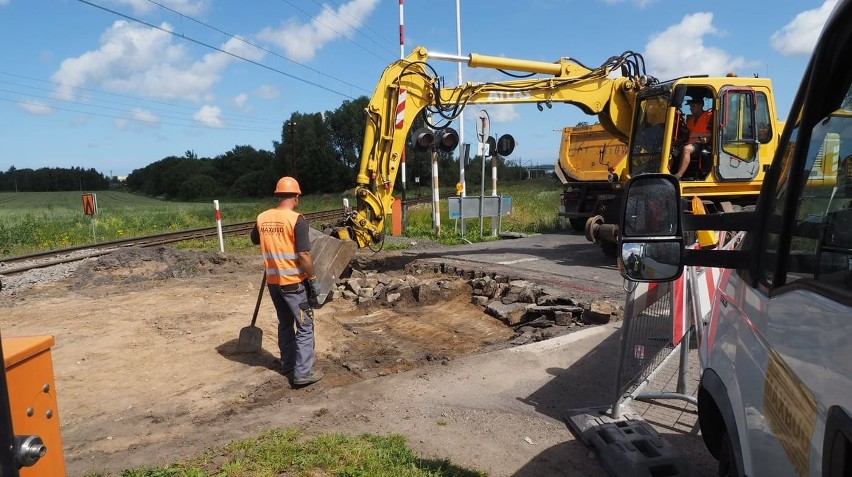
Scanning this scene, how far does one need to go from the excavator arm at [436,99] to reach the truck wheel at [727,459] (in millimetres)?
7372

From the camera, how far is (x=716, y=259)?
7.18ft

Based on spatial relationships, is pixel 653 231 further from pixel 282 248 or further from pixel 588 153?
pixel 588 153

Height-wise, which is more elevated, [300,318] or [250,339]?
[300,318]

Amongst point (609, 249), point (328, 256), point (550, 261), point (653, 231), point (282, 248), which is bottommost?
point (550, 261)

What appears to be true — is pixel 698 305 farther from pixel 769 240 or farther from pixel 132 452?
pixel 132 452

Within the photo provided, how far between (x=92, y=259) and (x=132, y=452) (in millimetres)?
9165

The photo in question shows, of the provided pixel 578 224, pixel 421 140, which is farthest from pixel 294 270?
pixel 578 224

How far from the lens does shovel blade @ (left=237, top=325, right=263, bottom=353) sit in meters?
6.55

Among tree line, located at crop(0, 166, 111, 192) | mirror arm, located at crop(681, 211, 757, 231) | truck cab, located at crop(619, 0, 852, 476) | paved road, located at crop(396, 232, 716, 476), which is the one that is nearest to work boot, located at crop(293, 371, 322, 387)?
paved road, located at crop(396, 232, 716, 476)

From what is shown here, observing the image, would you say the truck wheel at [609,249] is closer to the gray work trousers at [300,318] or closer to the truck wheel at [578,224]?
the truck wheel at [578,224]

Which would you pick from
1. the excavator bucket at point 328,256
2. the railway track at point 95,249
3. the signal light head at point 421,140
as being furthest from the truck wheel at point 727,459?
the railway track at point 95,249

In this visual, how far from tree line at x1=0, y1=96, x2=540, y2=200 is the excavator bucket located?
4792 centimetres

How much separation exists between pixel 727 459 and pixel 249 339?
5332 millimetres

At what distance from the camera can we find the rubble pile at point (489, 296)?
717 centimetres
